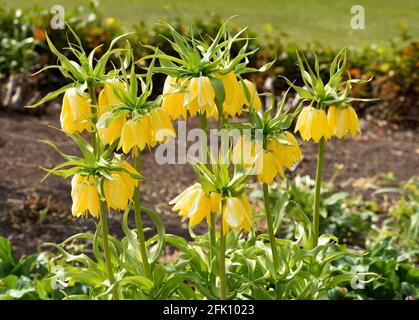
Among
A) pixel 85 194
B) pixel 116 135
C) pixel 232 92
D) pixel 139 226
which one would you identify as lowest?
pixel 139 226

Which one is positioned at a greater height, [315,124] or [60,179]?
[315,124]

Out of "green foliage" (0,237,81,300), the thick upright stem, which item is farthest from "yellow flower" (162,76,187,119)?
"green foliage" (0,237,81,300)

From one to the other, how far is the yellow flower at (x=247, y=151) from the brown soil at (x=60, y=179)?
2.08m

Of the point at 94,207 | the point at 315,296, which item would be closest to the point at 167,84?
the point at 94,207

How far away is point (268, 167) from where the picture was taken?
226cm

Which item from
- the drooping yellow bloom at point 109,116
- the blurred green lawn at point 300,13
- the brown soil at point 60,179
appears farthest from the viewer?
the blurred green lawn at point 300,13

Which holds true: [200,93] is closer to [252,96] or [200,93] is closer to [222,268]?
[252,96]

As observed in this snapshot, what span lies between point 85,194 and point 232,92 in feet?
1.47

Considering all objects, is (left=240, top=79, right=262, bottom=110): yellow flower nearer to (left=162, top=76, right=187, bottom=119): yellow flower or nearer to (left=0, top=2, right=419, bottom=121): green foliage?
(left=162, top=76, right=187, bottom=119): yellow flower

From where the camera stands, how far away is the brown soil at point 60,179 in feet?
14.3

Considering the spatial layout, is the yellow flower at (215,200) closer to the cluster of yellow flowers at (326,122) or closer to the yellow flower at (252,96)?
the yellow flower at (252,96)

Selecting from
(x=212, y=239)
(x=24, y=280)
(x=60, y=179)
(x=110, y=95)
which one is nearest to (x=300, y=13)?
(x=60, y=179)

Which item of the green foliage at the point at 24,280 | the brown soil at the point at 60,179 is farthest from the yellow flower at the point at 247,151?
the brown soil at the point at 60,179

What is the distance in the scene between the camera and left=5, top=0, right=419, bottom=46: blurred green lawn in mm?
9883
